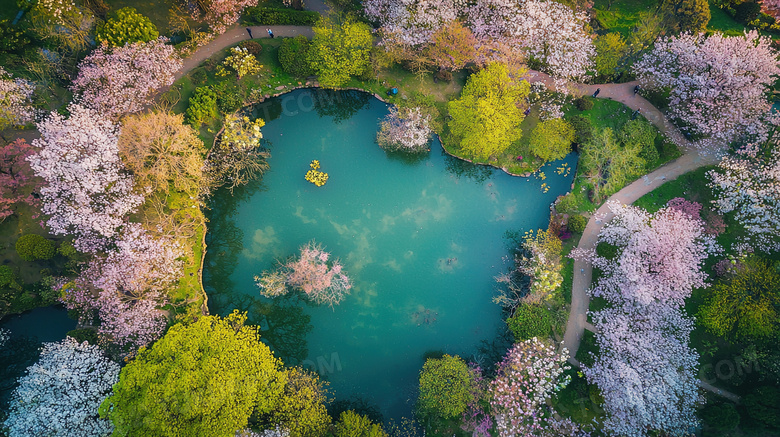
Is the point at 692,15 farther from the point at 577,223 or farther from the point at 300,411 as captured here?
the point at 300,411

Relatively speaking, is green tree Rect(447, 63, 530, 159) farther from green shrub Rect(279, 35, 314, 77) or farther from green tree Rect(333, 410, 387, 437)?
green tree Rect(333, 410, 387, 437)

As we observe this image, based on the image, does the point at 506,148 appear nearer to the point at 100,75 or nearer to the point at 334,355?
the point at 334,355

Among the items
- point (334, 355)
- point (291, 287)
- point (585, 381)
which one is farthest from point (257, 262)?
point (585, 381)

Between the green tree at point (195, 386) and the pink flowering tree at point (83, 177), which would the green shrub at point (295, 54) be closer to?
the pink flowering tree at point (83, 177)

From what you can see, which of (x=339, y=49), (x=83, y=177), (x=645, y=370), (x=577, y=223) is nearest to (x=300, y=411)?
(x=83, y=177)

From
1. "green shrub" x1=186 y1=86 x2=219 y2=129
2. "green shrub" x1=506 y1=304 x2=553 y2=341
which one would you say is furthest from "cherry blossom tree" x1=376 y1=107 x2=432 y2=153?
"green shrub" x1=506 y1=304 x2=553 y2=341

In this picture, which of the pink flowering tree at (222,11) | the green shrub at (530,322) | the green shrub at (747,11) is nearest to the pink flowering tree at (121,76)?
the pink flowering tree at (222,11)
